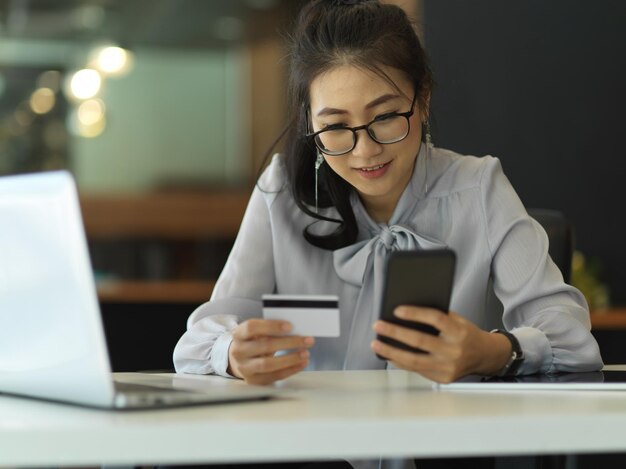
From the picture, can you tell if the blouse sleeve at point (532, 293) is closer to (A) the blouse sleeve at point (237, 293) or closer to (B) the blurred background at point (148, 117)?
(A) the blouse sleeve at point (237, 293)

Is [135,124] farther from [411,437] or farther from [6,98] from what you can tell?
[411,437]

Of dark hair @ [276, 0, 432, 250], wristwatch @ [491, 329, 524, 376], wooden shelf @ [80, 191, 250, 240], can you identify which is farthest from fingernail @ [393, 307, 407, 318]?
wooden shelf @ [80, 191, 250, 240]

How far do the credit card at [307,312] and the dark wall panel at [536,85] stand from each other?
280cm

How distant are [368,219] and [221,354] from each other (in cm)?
53

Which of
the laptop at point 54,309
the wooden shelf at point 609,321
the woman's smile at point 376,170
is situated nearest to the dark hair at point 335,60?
the woman's smile at point 376,170

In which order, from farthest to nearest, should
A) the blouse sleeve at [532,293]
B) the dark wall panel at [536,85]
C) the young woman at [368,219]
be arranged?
1. the dark wall panel at [536,85]
2. the young woman at [368,219]
3. the blouse sleeve at [532,293]

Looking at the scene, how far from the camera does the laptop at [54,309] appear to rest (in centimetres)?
114

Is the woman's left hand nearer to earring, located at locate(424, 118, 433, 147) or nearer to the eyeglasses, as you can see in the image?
the eyeglasses

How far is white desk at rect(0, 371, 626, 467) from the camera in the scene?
1063 mm

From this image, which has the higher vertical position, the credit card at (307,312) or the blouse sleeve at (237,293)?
the credit card at (307,312)

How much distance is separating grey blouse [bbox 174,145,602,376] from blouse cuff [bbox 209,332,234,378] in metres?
0.08

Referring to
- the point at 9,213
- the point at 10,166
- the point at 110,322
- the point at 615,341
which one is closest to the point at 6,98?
the point at 10,166

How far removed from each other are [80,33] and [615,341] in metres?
6.82

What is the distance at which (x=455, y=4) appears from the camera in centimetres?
420
